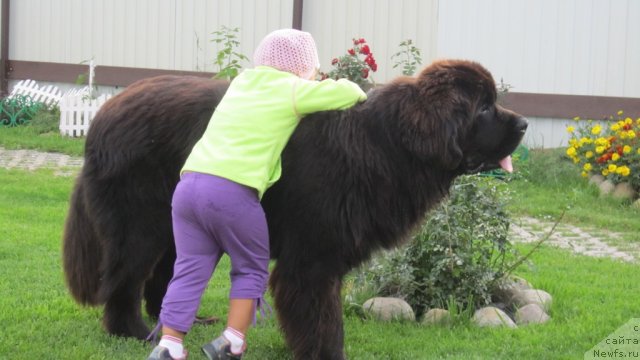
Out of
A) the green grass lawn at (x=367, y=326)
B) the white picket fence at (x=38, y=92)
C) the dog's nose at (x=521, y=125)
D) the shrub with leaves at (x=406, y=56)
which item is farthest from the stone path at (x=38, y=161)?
the dog's nose at (x=521, y=125)

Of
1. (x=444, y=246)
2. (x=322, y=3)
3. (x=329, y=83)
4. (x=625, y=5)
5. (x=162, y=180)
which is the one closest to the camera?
(x=329, y=83)

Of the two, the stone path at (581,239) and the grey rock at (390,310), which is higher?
the grey rock at (390,310)

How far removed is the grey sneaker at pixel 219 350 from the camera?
3875 millimetres

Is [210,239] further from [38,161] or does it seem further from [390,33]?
[390,33]

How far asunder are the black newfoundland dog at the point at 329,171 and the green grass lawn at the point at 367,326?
0.53 metres

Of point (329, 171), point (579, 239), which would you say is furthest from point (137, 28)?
point (329, 171)

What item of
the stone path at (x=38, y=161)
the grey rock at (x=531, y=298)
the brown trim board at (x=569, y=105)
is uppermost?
the brown trim board at (x=569, y=105)

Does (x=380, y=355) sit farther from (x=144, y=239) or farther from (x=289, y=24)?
(x=289, y=24)

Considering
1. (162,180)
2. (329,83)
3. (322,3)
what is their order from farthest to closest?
(322,3), (162,180), (329,83)

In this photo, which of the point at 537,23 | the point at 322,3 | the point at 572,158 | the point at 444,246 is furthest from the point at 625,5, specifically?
the point at 444,246

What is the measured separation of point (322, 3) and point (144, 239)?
8.95 meters

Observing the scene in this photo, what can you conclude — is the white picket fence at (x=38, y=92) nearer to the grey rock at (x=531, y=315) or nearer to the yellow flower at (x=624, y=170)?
the yellow flower at (x=624, y=170)

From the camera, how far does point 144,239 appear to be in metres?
4.31

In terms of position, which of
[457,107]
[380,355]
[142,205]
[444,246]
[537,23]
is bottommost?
[380,355]
